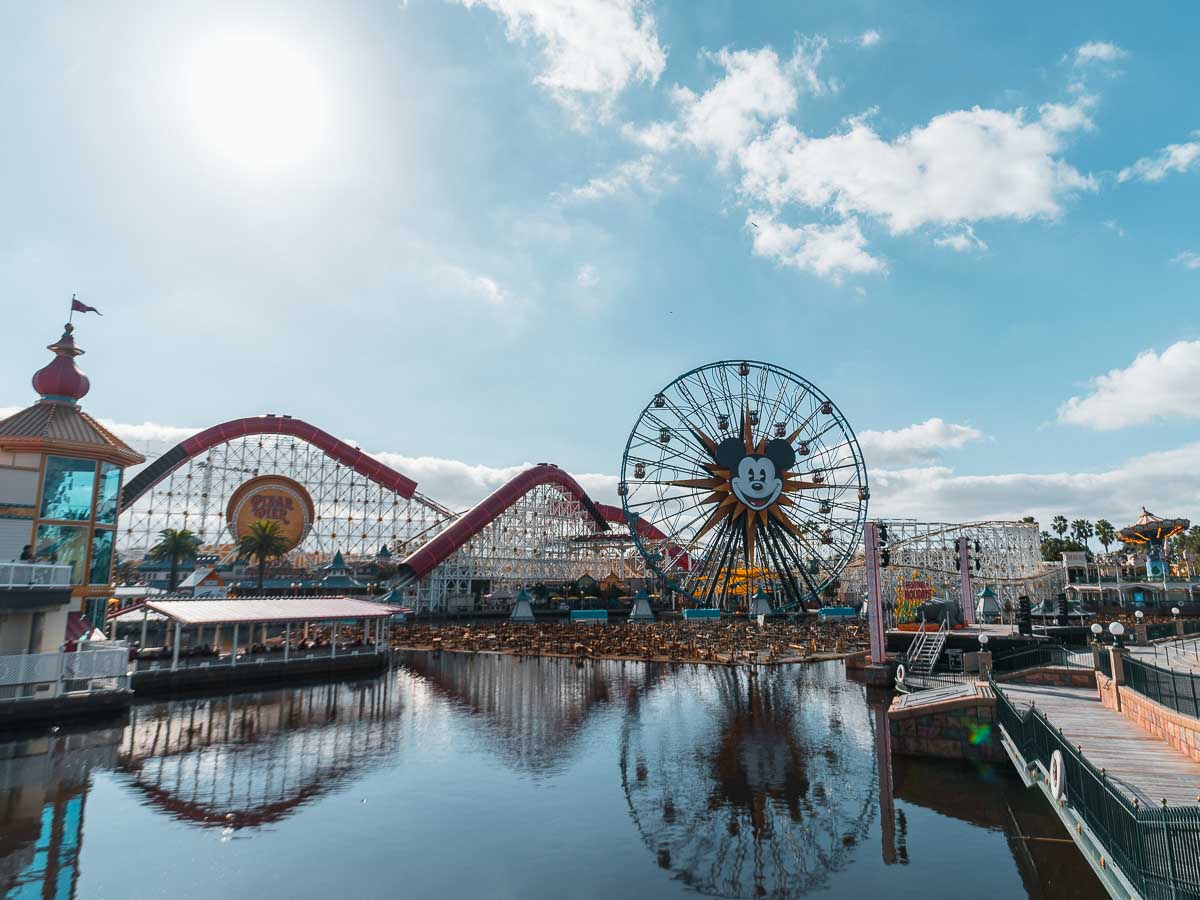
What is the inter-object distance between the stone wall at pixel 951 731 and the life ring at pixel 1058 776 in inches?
320

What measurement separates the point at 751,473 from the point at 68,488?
134 feet

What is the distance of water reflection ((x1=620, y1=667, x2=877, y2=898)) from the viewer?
1192 centimetres

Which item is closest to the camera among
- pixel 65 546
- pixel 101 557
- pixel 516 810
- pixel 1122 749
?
pixel 1122 749

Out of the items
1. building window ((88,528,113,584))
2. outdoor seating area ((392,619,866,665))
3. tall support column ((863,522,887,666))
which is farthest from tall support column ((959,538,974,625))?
building window ((88,528,113,584))

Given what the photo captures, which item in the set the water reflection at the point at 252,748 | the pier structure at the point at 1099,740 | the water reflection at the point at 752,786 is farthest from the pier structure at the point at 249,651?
the pier structure at the point at 1099,740

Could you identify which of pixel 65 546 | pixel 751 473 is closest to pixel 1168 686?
pixel 65 546

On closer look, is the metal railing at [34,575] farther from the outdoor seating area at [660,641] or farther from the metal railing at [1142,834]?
the metal railing at [1142,834]

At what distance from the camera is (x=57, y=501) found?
84.2 ft

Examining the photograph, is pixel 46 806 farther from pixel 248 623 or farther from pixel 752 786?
pixel 248 623

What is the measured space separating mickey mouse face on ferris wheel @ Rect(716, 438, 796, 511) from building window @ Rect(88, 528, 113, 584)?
3769 cm

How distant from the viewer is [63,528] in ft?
84.2

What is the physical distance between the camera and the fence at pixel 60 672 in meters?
22.1

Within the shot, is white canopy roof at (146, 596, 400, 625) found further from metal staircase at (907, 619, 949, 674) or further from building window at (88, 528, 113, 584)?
metal staircase at (907, 619, 949, 674)

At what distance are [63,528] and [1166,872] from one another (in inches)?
1249
